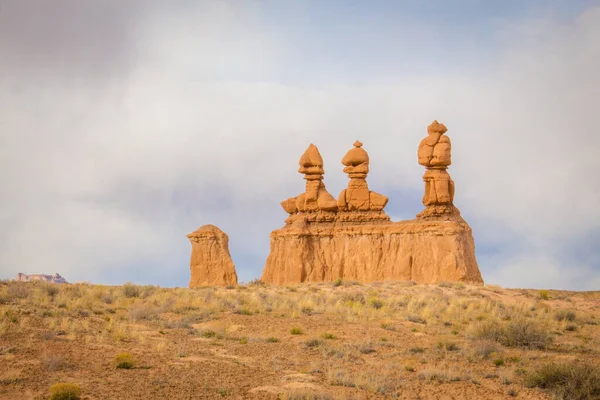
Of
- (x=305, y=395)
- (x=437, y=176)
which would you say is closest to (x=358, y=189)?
(x=437, y=176)

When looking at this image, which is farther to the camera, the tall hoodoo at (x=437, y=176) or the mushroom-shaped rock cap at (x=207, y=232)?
the mushroom-shaped rock cap at (x=207, y=232)

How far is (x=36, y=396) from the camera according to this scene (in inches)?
585

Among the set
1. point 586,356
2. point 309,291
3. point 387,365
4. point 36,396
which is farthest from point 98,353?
point 309,291

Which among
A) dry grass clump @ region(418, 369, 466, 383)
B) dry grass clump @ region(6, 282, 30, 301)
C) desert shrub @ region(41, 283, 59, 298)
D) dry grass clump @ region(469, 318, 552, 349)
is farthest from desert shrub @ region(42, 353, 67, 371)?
dry grass clump @ region(469, 318, 552, 349)

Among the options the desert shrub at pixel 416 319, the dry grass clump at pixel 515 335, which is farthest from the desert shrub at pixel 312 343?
the desert shrub at pixel 416 319

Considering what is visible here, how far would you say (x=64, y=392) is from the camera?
575 inches

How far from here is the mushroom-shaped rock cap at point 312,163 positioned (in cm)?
5109

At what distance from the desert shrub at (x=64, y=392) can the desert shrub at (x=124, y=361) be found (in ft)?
7.71

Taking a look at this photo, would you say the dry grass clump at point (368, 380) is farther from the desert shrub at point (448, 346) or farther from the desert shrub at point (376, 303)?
the desert shrub at point (376, 303)

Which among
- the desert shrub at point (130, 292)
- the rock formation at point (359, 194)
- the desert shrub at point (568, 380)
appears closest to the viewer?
the desert shrub at point (568, 380)

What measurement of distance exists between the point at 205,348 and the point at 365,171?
97.5ft

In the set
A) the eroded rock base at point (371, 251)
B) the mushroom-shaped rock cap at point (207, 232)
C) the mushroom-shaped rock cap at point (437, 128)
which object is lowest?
the eroded rock base at point (371, 251)

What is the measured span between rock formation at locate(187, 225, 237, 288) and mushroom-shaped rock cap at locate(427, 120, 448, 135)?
1604cm

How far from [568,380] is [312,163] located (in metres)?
35.7
